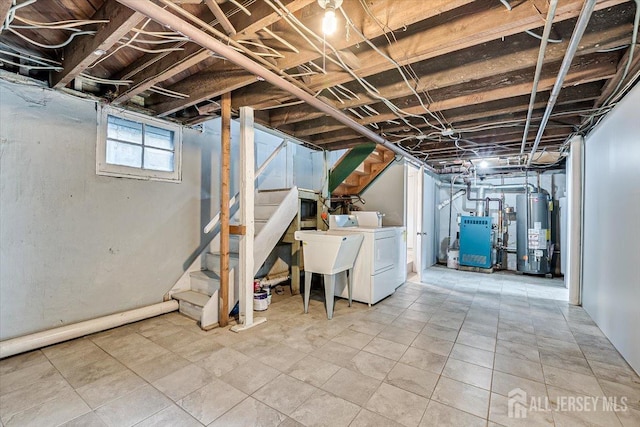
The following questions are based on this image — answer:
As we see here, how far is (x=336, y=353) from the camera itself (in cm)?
233

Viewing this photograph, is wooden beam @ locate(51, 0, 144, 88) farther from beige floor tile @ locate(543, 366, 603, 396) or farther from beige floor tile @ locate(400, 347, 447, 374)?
beige floor tile @ locate(543, 366, 603, 396)

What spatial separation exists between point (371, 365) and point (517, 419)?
3.03 feet

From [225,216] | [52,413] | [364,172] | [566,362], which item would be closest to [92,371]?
[52,413]

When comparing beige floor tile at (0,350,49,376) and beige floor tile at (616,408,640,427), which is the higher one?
beige floor tile at (0,350,49,376)

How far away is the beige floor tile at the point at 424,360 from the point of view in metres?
2.13

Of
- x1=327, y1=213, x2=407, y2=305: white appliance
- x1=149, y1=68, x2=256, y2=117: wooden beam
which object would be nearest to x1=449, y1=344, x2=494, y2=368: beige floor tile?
x1=327, y1=213, x2=407, y2=305: white appliance

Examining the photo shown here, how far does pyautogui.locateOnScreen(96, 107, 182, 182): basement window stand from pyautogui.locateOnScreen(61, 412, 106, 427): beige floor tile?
82.8 inches

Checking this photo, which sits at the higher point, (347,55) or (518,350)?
(347,55)

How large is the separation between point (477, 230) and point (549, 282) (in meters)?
1.50

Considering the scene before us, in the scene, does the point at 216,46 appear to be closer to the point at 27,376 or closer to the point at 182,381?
A: the point at 182,381

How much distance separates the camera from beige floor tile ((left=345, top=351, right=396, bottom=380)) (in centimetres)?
204

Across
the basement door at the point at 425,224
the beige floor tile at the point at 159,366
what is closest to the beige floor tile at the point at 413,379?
the beige floor tile at the point at 159,366

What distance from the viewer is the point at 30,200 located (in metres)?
2.35

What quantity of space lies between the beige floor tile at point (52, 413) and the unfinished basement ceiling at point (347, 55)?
225 centimetres
